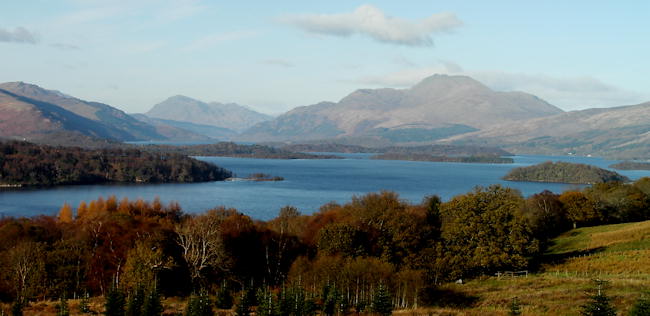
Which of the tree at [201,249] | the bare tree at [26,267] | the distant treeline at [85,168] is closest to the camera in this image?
the bare tree at [26,267]

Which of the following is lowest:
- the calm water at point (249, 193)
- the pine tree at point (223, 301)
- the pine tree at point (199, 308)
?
the calm water at point (249, 193)

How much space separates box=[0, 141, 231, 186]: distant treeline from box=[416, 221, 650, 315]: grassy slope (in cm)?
13401

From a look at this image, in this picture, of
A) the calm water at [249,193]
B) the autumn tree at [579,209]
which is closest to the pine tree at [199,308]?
the autumn tree at [579,209]

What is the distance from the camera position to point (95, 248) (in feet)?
126

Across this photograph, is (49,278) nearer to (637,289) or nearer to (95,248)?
(95,248)

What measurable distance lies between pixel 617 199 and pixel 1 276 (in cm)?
6500

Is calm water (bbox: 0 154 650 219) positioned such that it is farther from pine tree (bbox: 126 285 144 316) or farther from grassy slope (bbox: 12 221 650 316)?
pine tree (bbox: 126 285 144 316)

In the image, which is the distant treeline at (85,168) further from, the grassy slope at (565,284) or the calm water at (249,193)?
the grassy slope at (565,284)

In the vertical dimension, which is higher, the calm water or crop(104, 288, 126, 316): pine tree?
crop(104, 288, 126, 316): pine tree

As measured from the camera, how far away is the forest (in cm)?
3183

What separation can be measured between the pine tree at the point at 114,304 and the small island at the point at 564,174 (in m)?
175

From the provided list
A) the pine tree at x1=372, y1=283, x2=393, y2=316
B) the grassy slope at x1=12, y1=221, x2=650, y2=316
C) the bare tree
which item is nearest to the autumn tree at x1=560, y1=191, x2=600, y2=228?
the grassy slope at x1=12, y1=221, x2=650, y2=316

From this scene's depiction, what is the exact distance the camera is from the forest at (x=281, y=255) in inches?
1253

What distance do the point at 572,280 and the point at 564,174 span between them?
174 m
